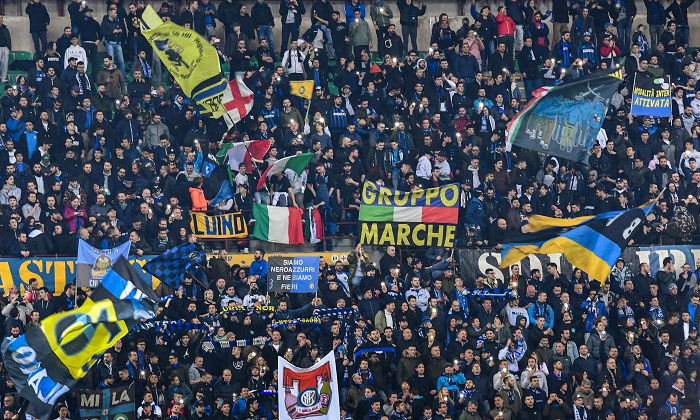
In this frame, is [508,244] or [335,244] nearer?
[508,244]

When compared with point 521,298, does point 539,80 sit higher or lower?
higher

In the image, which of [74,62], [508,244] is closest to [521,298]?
[508,244]

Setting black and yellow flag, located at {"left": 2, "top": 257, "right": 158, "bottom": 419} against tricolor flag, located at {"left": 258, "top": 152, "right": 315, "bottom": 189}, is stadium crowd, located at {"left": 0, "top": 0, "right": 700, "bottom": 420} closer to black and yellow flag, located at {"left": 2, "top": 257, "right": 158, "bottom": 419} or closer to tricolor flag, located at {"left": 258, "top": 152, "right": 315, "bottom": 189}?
tricolor flag, located at {"left": 258, "top": 152, "right": 315, "bottom": 189}

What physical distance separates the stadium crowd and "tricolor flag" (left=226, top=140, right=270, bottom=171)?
0.72ft

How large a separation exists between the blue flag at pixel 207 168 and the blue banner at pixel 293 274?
3.23 meters

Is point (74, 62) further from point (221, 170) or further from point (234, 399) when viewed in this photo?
point (234, 399)

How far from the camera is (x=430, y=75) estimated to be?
102ft

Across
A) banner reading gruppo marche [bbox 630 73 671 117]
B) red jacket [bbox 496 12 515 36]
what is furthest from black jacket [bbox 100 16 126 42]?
banner reading gruppo marche [bbox 630 73 671 117]

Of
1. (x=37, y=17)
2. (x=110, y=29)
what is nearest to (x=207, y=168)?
(x=110, y=29)

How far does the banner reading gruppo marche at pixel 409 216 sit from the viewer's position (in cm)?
2723

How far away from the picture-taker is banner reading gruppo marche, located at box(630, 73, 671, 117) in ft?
102

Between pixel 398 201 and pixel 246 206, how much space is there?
2792 millimetres

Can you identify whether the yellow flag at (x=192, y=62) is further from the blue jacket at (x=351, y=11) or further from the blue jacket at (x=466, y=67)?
the blue jacket at (x=466, y=67)

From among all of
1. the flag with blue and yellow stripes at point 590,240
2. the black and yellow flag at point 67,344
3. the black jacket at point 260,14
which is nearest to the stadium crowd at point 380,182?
the black jacket at point 260,14
